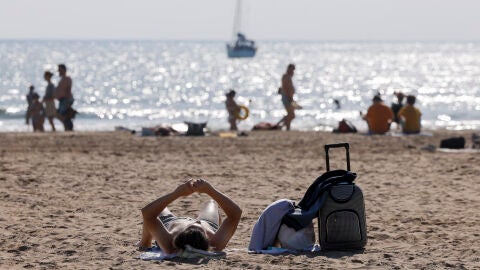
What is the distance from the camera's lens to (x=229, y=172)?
1209 centimetres

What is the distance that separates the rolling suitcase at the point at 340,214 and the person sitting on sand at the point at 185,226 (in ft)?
1.98

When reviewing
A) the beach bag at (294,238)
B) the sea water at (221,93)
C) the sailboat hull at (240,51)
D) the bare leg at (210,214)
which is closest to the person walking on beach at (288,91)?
the sea water at (221,93)

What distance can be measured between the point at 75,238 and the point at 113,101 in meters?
42.4

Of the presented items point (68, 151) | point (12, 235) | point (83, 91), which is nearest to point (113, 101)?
point (83, 91)

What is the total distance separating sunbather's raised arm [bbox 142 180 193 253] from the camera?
6934 mm

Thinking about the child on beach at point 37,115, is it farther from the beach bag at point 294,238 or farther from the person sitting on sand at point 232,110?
the beach bag at point 294,238

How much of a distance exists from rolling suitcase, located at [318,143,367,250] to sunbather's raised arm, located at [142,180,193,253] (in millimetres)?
943

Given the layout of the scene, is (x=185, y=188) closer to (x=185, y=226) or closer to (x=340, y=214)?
(x=185, y=226)

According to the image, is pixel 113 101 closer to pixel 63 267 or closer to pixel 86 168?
pixel 86 168

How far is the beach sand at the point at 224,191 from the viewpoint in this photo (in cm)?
703

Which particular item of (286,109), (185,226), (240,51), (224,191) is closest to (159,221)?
(185,226)

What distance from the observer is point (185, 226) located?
6.96m

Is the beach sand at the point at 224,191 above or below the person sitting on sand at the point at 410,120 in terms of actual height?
below

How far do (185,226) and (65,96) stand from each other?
39.7 ft
